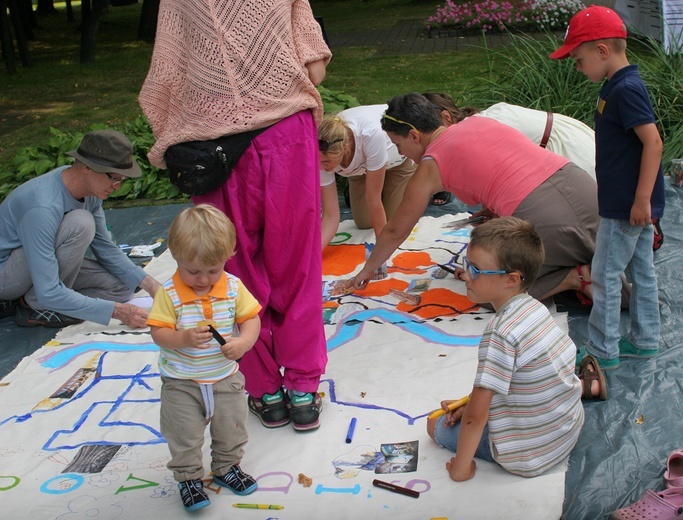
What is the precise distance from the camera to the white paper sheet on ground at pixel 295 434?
2.43 meters

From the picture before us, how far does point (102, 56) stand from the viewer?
14.4 metres

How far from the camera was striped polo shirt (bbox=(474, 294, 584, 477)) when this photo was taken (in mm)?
2281

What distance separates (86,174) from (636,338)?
252 centimetres

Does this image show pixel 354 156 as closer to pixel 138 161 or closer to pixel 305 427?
pixel 305 427

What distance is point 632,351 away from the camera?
10.4 feet

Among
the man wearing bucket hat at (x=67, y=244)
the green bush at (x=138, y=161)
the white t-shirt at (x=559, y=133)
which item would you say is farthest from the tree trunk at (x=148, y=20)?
the white t-shirt at (x=559, y=133)

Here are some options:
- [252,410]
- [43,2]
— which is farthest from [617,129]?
[43,2]

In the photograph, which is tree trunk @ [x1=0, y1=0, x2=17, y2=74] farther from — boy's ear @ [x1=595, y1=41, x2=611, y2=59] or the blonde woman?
boy's ear @ [x1=595, y1=41, x2=611, y2=59]

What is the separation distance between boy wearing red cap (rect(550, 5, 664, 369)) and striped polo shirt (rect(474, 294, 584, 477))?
0.68 m

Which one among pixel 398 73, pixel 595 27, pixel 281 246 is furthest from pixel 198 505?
pixel 398 73

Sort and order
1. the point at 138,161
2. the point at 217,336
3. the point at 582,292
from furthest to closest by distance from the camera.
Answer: the point at 138,161
the point at 582,292
the point at 217,336

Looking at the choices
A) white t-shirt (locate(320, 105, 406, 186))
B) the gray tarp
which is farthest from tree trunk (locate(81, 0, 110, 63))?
the gray tarp

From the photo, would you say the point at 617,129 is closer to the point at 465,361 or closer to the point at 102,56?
the point at 465,361

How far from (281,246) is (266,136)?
395mm
